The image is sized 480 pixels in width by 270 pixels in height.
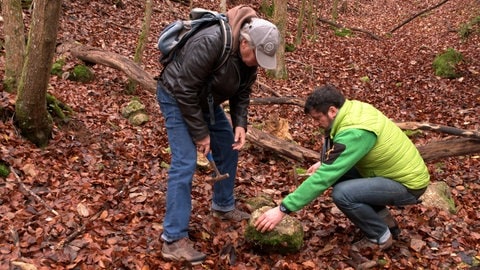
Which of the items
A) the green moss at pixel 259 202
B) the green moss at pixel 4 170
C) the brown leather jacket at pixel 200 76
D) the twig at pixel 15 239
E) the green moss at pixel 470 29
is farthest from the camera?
the green moss at pixel 470 29

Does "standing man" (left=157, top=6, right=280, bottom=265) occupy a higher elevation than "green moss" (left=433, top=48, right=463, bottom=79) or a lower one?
higher

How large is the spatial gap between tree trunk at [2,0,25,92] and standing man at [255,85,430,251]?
15.3 feet

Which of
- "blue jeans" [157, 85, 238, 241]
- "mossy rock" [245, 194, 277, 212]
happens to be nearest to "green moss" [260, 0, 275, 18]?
"mossy rock" [245, 194, 277, 212]

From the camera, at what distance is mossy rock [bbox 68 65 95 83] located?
323 inches

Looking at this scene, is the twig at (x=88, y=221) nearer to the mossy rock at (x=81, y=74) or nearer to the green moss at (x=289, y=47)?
the mossy rock at (x=81, y=74)

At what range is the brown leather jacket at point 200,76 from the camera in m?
3.21

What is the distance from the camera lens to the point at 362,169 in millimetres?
3912

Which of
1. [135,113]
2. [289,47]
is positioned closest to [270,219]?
[135,113]

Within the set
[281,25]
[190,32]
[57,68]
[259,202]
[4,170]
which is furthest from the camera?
[281,25]

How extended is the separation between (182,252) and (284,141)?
3.22 m

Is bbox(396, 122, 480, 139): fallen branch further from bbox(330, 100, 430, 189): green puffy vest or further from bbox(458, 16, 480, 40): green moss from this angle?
bbox(458, 16, 480, 40): green moss

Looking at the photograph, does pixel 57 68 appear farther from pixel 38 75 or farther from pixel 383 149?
pixel 383 149

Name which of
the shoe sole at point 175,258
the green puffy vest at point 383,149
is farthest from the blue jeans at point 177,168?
the green puffy vest at point 383,149

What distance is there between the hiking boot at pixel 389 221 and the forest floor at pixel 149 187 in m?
0.13
